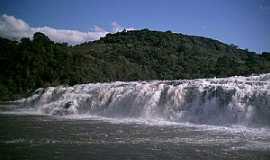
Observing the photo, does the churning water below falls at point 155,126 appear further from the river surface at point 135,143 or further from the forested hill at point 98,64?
the forested hill at point 98,64

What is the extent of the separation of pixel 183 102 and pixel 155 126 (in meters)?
4.01

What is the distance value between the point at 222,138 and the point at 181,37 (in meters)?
120

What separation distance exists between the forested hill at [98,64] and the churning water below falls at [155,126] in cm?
2734

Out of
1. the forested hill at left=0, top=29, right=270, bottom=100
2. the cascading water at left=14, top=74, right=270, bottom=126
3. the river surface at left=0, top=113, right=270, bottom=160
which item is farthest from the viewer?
the forested hill at left=0, top=29, right=270, bottom=100

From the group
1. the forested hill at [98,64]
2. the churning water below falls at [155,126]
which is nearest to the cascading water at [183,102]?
the churning water below falls at [155,126]

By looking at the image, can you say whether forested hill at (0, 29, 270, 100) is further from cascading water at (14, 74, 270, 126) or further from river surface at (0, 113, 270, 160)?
river surface at (0, 113, 270, 160)

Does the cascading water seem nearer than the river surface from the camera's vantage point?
No

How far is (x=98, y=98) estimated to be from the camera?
28281mm

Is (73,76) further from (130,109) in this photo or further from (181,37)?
(181,37)

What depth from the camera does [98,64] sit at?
7394 cm

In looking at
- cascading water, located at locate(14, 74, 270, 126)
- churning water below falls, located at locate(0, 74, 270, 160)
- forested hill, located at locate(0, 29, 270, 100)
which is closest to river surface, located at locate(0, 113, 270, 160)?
churning water below falls, located at locate(0, 74, 270, 160)

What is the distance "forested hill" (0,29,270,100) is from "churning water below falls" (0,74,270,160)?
1076 inches

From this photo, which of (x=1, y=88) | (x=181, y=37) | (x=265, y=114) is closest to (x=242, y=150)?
(x=265, y=114)

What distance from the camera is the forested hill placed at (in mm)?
61719
